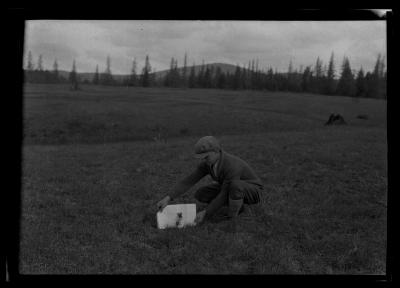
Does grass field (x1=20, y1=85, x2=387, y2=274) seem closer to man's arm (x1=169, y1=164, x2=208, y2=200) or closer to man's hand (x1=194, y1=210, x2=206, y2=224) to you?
man's hand (x1=194, y1=210, x2=206, y2=224)

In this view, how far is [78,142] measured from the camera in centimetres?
1778

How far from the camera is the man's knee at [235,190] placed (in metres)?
6.41

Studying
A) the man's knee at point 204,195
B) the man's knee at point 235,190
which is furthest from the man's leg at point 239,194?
the man's knee at point 204,195

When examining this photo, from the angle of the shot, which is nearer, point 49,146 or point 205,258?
point 205,258

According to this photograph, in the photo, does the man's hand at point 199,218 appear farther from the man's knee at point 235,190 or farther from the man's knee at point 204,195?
the man's knee at point 204,195

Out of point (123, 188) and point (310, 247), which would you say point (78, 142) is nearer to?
point (123, 188)

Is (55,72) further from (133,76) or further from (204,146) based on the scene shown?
(204,146)

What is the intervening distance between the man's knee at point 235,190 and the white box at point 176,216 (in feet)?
2.18

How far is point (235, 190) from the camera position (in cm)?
644
